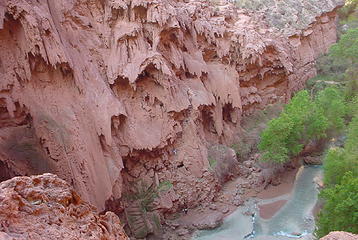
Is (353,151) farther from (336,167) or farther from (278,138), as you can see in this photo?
(278,138)

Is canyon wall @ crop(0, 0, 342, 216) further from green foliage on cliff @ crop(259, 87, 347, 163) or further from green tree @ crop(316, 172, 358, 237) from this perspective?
green tree @ crop(316, 172, 358, 237)

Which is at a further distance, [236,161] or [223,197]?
[236,161]

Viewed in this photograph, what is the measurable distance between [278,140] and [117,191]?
32.8 feet

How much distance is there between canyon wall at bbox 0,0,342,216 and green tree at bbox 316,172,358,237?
28.0ft

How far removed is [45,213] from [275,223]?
51.8ft

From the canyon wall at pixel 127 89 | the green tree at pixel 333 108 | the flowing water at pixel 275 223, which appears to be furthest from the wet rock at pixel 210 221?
the green tree at pixel 333 108

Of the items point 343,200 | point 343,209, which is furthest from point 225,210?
point 343,209

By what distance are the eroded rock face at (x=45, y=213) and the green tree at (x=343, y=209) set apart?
29.3 feet

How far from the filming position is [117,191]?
Result: 57.0 ft

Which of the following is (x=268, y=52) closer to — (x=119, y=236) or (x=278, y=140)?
(x=278, y=140)

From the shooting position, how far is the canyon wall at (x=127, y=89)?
49.4 feet

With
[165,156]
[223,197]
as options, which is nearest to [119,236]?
[165,156]

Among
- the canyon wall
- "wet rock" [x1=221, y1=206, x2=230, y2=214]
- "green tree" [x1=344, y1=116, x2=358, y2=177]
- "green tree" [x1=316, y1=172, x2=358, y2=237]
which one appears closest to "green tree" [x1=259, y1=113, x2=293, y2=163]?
the canyon wall

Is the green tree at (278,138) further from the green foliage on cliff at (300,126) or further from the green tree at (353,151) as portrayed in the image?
the green tree at (353,151)
